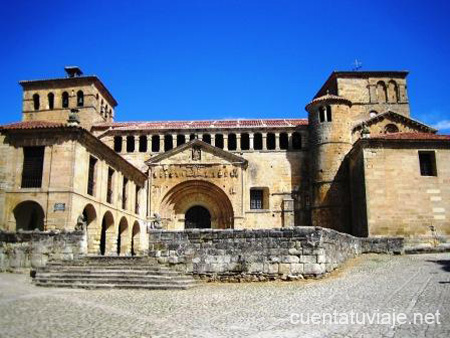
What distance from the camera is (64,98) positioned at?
34.8 meters

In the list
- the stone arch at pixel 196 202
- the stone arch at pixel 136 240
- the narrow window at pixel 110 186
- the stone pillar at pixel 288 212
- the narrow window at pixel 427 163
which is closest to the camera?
the narrow window at pixel 427 163

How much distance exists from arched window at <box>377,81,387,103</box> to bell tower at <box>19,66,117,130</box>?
22.9 meters

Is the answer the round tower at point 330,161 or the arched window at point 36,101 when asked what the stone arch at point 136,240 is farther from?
the arched window at point 36,101

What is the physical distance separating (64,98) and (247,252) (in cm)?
2728

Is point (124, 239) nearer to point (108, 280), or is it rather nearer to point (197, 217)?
point (197, 217)

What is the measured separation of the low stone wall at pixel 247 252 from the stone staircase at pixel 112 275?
55 centimetres

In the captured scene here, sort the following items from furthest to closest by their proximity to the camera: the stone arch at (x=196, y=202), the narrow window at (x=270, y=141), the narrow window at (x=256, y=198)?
the narrow window at (x=270, y=141)
the narrow window at (x=256, y=198)
the stone arch at (x=196, y=202)

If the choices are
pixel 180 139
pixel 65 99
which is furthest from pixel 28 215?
pixel 65 99

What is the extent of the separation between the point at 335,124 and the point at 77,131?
1707 cm

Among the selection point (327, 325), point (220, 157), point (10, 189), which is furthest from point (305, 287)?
point (220, 157)

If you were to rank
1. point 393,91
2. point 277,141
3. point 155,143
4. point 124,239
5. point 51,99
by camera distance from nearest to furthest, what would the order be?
point 124,239
point 277,141
point 155,143
point 393,91
point 51,99

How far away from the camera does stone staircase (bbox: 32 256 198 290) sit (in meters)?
12.3

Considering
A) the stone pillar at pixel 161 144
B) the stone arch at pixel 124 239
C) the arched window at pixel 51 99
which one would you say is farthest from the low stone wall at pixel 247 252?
the arched window at pixel 51 99

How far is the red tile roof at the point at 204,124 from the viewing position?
31352mm
